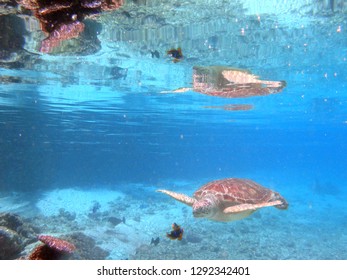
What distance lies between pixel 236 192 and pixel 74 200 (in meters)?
22.6

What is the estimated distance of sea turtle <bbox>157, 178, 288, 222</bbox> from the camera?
723 cm

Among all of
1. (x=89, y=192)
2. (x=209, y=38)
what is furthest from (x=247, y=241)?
(x=89, y=192)

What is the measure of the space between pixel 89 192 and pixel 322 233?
23769 millimetres

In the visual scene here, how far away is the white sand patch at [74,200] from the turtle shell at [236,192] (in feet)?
54.7

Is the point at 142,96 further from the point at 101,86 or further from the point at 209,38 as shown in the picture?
the point at 209,38

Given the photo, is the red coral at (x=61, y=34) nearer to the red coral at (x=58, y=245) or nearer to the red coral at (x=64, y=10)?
the red coral at (x=64, y=10)

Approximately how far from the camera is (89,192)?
31.5 meters

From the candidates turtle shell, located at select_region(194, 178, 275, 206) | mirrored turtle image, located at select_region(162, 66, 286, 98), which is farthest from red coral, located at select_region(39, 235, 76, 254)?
mirrored turtle image, located at select_region(162, 66, 286, 98)

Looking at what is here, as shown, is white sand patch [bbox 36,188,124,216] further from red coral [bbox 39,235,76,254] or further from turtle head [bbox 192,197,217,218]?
turtle head [bbox 192,197,217,218]

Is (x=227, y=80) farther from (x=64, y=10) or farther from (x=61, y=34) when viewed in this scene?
(x=64, y=10)

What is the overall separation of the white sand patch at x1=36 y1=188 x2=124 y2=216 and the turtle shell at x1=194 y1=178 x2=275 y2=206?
1666 centimetres

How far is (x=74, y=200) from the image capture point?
26.9 m

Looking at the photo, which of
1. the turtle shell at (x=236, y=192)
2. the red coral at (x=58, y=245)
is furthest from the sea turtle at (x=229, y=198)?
the red coral at (x=58, y=245)

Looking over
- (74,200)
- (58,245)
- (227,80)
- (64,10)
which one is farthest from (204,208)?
(74,200)
